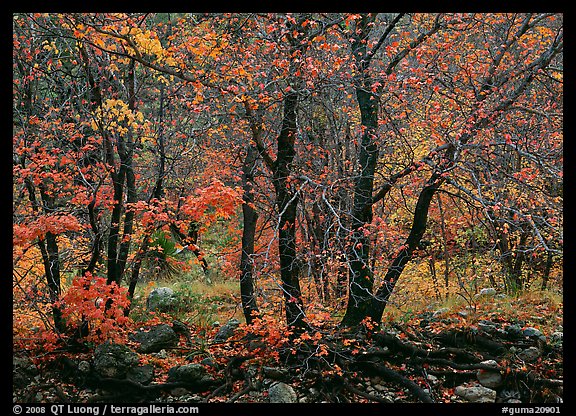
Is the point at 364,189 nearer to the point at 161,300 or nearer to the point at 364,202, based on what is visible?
the point at 364,202

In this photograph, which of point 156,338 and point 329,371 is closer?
point 329,371

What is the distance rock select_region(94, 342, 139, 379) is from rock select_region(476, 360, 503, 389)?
16.4 ft

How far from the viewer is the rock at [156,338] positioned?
8.61m

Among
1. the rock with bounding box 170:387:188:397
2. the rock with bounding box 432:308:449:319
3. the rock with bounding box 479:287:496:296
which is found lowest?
the rock with bounding box 170:387:188:397

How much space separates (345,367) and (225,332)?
8.23 feet

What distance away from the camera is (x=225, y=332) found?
9.20m

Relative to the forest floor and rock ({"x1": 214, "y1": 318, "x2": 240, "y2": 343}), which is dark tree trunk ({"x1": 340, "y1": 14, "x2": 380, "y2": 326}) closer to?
the forest floor

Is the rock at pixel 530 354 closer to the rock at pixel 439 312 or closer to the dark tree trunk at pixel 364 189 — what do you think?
the rock at pixel 439 312

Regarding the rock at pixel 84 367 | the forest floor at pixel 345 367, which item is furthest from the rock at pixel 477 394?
the rock at pixel 84 367

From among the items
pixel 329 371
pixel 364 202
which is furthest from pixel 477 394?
pixel 364 202

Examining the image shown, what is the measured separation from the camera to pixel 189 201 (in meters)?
6.73

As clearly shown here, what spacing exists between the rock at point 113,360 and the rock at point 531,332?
5.99m

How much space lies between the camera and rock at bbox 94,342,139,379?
7.67m

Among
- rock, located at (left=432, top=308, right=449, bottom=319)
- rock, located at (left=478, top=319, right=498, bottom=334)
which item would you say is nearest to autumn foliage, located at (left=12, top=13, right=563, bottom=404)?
rock, located at (left=432, top=308, right=449, bottom=319)
